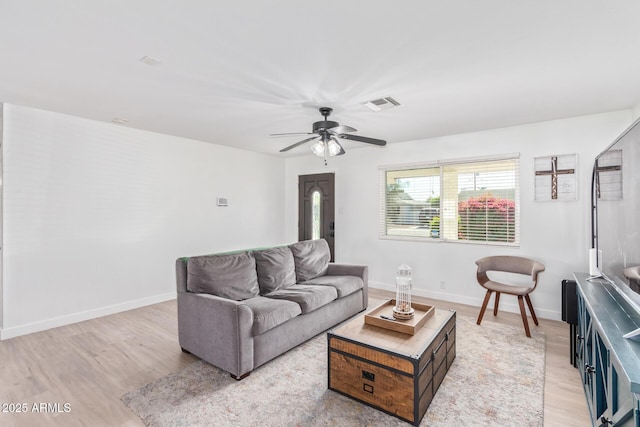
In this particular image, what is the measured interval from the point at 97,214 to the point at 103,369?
2.06 m

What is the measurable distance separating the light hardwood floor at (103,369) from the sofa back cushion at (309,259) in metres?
1.46

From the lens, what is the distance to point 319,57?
2260 mm

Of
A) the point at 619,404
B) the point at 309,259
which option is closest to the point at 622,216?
the point at 619,404

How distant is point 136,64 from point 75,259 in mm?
2670

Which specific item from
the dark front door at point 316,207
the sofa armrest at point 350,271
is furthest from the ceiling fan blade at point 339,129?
the dark front door at point 316,207

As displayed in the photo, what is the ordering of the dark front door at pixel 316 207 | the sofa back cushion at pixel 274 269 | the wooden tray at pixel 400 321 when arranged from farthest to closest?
1. the dark front door at pixel 316 207
2. the sofa back cushion at pixel 274 269
3. the wooden tray at pixel 400 321

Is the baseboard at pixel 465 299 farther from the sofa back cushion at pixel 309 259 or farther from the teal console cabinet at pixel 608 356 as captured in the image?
the sofa back cushion at pixel 309 259

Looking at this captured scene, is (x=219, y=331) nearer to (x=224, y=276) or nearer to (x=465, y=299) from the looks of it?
(x=224, y=276)

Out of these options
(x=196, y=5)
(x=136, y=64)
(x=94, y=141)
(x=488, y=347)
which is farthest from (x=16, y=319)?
(x=488, y=347)

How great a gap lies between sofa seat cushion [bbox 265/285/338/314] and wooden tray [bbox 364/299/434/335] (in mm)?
661

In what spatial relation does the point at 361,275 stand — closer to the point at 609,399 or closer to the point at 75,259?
the point at 609,399

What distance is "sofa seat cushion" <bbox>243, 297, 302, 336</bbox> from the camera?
2.52 m

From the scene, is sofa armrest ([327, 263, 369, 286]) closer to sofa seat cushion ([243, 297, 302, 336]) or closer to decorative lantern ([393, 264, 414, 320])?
sofa seat cushion ([243, 297, 302, 336])

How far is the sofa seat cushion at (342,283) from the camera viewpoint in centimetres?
357
